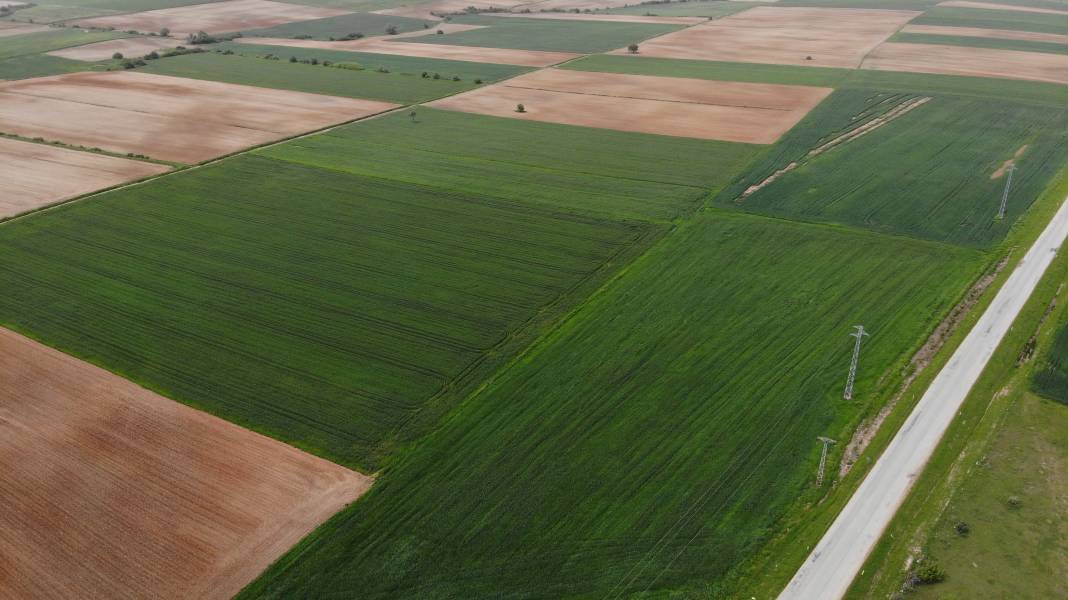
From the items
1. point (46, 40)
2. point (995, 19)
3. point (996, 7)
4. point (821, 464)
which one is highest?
point (46, 40)

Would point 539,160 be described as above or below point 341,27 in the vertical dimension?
below

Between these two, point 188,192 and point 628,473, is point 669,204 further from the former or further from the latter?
point 188,192

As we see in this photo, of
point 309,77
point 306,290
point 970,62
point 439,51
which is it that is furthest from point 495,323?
point 970,62

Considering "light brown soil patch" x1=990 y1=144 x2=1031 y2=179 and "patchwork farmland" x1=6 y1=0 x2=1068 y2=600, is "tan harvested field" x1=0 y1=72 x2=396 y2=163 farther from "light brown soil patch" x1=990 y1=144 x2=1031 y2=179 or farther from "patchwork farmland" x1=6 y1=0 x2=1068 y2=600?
"light brown soil patch" x1=990 y1=144 x2=1031 y2=179

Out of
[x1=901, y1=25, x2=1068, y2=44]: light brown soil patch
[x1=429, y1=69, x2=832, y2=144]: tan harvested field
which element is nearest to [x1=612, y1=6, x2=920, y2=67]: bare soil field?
[x1=901, y1=25, x2=1068, y2=44]: light brown soil patch

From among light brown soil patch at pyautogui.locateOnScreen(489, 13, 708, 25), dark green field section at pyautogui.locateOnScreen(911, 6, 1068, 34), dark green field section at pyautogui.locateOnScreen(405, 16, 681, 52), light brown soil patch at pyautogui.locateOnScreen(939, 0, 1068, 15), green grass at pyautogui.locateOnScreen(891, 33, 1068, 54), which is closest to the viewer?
green grass at pyautogui.locateOnScreen(891, 33, 1068, 54)

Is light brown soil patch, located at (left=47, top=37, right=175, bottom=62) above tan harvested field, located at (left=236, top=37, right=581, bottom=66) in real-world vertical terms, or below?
above

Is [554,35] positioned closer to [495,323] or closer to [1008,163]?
[1008,163]
